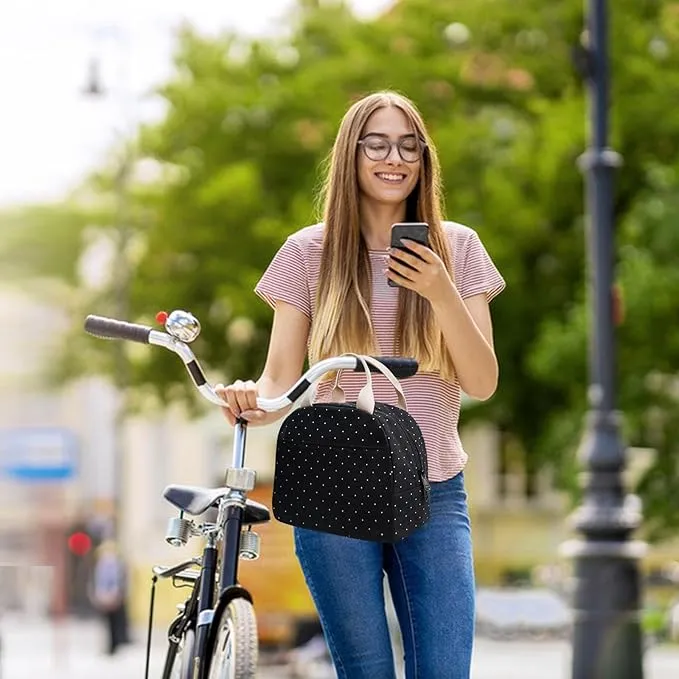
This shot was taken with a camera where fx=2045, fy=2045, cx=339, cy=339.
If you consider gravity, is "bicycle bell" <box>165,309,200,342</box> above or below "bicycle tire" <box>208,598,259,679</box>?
above

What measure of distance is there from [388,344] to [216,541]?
1.86 ft

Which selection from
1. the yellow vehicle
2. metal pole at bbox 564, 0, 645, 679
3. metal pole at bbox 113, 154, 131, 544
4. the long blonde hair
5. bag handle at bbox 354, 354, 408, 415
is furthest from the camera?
metal pole at bbox 113, 154, 131, 544

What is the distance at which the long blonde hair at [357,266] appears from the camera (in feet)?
14.1

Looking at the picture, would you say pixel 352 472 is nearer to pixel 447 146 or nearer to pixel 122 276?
pixel 447 146

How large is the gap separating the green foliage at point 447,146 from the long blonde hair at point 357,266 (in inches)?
880

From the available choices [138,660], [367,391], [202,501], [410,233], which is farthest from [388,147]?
[138,660]

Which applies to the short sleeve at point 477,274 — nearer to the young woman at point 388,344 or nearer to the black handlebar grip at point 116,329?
the young woman at point 388,344

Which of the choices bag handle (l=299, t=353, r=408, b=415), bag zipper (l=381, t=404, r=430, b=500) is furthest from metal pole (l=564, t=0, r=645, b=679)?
bag zipper (l=381, t=404, r=430, b=500)

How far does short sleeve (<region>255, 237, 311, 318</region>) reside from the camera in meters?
4.40

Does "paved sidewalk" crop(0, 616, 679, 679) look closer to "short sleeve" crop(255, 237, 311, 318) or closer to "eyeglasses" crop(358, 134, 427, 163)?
"short sleeve" crop(255, 237, 311, 318)

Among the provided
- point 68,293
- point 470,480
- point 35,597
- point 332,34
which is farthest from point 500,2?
point 35,597

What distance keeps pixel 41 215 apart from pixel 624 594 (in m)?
24.6

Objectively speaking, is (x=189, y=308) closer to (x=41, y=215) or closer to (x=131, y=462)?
(x=41, y=215)

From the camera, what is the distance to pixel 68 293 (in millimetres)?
36594
